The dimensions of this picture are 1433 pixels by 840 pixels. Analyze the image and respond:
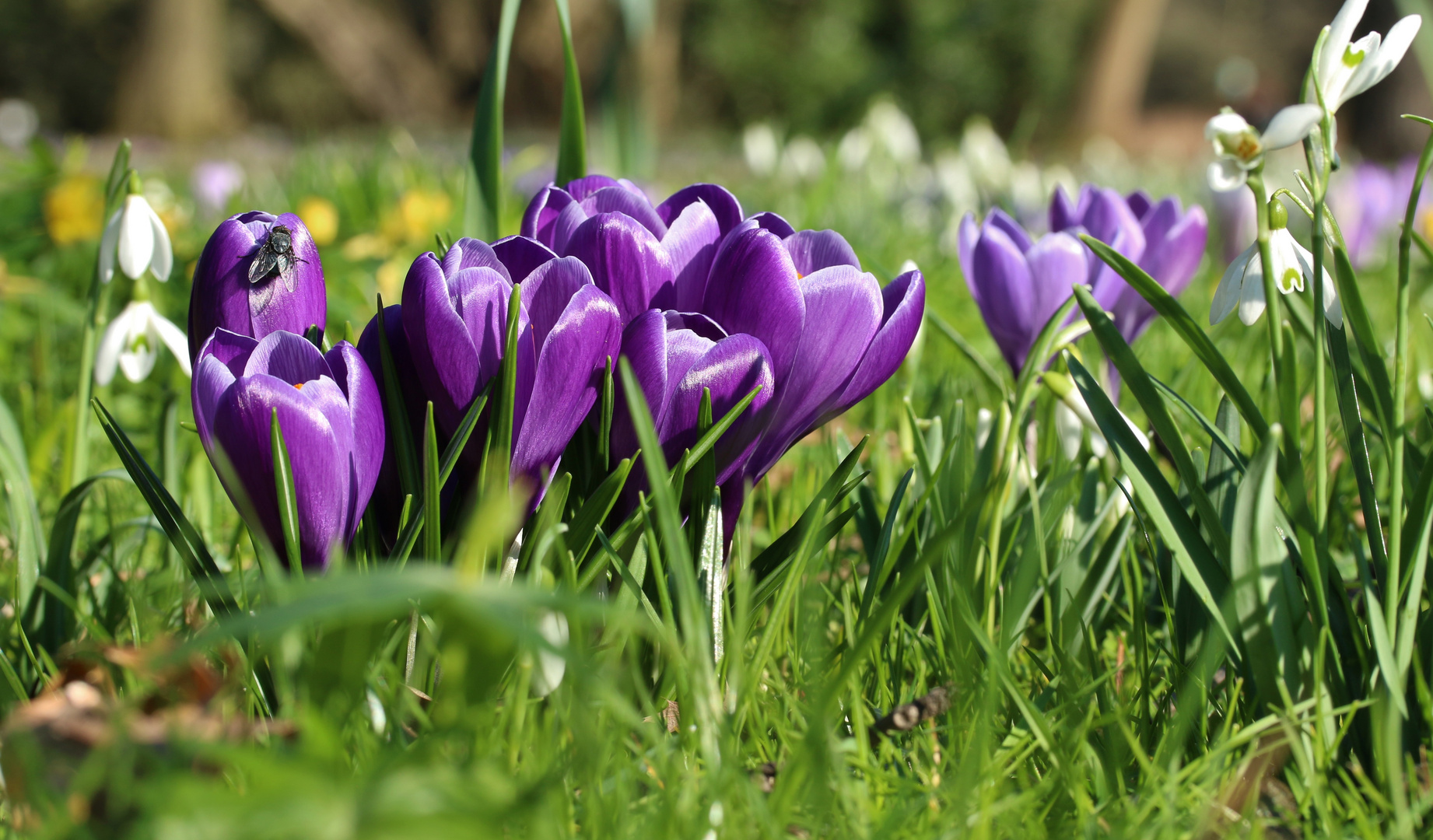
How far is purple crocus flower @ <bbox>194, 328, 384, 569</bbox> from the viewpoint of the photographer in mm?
731

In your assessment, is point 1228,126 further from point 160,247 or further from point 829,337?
point 160,247

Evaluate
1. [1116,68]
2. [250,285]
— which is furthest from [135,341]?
[1116,68]

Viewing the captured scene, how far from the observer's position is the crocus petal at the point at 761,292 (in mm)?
818

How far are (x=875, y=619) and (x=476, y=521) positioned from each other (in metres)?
0.35

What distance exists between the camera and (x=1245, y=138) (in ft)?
2.46

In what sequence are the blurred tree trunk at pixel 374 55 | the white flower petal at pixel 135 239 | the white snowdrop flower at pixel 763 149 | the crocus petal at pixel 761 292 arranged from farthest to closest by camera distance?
the blurred tree trunk at pixel 374 55
the white snowdrop flower at pixel 763 149
the white flower petal at pixel 135 239
the crocus petal at pixel 761 292

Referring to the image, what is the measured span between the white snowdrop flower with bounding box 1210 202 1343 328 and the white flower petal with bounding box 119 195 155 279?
0.99 meters

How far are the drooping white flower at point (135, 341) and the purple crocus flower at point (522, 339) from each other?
505 millimetres

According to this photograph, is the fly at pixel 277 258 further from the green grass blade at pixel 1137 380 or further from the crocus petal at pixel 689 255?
the green grass blade at pixel 1137 380

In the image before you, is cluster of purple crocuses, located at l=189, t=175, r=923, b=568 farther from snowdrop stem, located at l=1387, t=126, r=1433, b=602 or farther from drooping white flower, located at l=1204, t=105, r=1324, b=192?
snowdrop stem, located at l=1387, t=126, r=1433, b=602

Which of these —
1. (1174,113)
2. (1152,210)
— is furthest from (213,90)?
(1174,113)

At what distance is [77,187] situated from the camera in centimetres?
243

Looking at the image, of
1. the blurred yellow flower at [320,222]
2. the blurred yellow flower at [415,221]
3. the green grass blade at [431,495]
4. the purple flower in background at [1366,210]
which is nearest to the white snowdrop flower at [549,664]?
the green grass blade at [431,495]

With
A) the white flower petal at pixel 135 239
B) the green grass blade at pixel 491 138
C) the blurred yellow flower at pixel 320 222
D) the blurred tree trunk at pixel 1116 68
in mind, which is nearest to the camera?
the white flower petal at pixel 135 239
